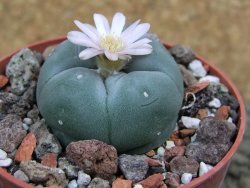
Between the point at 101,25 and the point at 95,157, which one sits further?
the point at 101,25

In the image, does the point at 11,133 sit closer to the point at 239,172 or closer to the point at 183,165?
the point at 183,165

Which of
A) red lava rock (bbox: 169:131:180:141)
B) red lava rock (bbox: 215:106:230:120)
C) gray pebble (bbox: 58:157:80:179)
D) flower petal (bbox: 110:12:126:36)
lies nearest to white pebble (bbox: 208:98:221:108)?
red lava rock (bbox: 215:106:230:120)

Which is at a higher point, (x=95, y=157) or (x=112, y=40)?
(x=112, y=40)

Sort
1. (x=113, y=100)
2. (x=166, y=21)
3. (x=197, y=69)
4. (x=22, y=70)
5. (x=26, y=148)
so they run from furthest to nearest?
(x=166, y=21)
(x=197, y=69)
(x=22, y=70)
(x=26, y=148)
(x=113, y=100)

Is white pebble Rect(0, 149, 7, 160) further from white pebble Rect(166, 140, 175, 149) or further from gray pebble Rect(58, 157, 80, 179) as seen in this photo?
white pebble Rect(166, 140, 175, 149)

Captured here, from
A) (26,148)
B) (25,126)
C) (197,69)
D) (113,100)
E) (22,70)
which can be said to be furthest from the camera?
(197,69)

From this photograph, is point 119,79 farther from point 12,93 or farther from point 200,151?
point 12,93

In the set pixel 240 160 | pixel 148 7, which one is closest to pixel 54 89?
pixel 240 160

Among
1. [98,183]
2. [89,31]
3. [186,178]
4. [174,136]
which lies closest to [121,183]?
[98,183]
